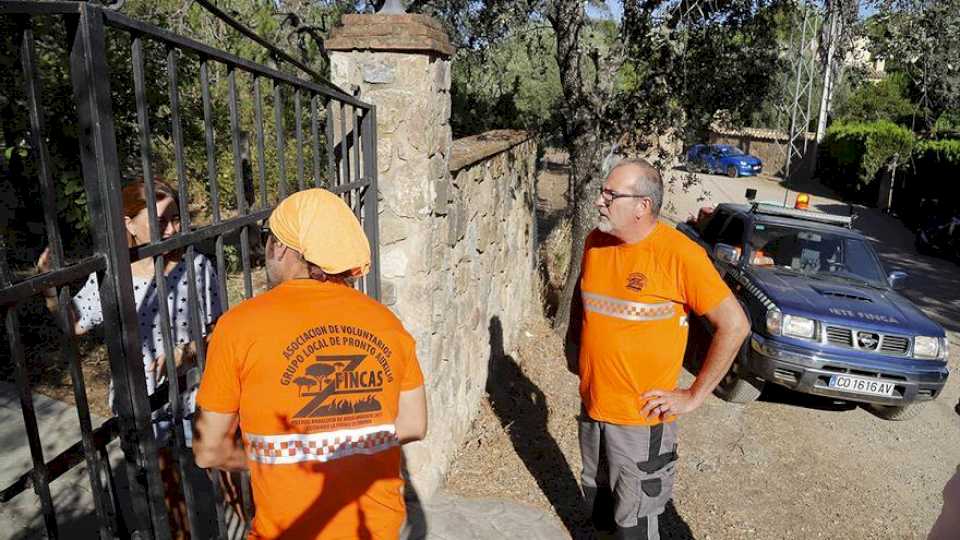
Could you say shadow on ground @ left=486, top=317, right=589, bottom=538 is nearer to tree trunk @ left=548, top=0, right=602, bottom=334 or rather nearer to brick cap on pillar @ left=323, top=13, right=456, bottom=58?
tree trunk @ left=548, top=0, right=602, bottom=334

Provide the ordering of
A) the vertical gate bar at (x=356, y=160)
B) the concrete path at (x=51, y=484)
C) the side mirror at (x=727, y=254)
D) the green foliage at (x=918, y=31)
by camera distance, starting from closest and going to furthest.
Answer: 1. the vertical gate bar at (x=356, y=160)
2. the concrete path at (x=51, y=484)
3. the green foliage at (x=918, y=31)
4. the side mirror at (x=727, y=254)

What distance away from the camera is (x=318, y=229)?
1772 millimetres

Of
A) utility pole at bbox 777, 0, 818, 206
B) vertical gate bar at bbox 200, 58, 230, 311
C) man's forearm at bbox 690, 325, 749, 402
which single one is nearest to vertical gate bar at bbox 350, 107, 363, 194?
vertical gate bar at bbox 200, 58, 230, 311

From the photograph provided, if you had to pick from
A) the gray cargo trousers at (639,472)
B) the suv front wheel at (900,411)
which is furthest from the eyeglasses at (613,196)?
the suv front wheel at (900,411)

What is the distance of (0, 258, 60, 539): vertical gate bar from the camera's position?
1.17 m

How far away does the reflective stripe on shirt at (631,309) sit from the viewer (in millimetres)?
2986

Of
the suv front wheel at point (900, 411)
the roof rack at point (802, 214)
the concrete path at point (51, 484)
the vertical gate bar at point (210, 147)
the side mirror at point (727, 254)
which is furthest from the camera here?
the roof rack at point (802, 214)

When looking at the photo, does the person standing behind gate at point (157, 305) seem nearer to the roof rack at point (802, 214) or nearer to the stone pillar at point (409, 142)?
the stone pillar at point (409, 142)

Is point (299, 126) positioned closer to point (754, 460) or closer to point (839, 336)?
point (754, 460)

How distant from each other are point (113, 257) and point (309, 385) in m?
0.59

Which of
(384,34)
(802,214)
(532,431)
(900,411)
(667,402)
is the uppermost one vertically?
(384,34)

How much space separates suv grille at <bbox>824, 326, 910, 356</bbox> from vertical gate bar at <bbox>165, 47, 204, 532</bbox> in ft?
17.3

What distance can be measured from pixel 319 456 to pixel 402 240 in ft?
5.55

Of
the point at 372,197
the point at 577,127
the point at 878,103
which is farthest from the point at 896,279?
the point at 878,103
